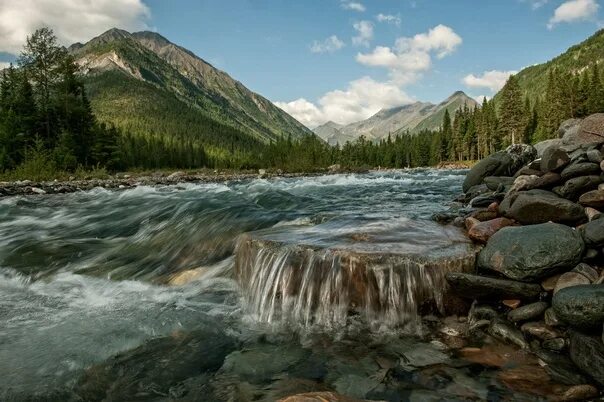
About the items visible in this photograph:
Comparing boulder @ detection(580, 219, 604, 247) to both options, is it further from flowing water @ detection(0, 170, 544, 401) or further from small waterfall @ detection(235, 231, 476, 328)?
flowing water @ detection(0, 170, 544, 401)

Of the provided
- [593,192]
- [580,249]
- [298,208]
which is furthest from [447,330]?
[298,208]

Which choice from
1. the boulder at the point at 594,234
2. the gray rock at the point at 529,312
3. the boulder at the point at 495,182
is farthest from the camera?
the boulder at the point at 495,182

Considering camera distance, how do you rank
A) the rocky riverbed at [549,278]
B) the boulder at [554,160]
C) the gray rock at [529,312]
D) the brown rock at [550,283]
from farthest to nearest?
the boulder at [554,160]
the brown rock at [550,283]
the gray rock at [529,312]
the rocky riverbed at [549,278]

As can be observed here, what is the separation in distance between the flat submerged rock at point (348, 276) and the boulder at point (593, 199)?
2287 millimetres

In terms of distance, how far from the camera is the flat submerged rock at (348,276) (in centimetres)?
658

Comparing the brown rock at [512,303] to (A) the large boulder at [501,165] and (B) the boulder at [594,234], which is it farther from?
(A) the large boulder at [501,165]

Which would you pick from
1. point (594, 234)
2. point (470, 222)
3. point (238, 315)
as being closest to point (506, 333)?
point (594, 234)

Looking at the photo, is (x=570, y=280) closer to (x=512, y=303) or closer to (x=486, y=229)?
(x=512, y=303)

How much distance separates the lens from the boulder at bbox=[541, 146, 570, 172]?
30.5ft

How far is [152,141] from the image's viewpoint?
102m

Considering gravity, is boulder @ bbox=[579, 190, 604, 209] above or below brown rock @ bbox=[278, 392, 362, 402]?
above

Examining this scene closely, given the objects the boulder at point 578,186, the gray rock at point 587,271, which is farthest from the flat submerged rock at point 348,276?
the boulder at point 578,186

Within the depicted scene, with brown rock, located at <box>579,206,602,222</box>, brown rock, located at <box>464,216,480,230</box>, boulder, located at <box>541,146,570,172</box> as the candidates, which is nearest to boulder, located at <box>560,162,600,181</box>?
boulder, located at <box>541,146,570,172</box>

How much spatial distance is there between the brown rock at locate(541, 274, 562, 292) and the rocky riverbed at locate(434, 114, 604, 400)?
0.01m
